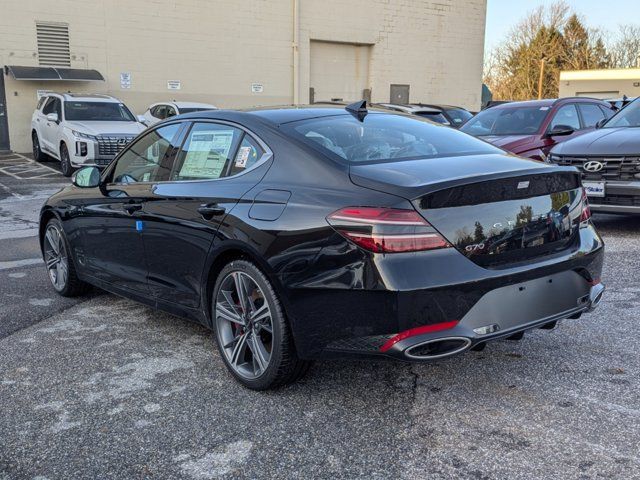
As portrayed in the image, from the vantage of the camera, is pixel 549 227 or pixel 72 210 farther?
pixel 72 210

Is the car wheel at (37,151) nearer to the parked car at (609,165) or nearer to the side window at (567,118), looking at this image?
the side window at (567,118)

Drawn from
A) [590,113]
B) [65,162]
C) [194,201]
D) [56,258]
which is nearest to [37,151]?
[65,162]

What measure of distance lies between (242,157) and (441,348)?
161 centimetres

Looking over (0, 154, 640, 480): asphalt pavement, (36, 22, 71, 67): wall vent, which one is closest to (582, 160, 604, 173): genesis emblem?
(0, 154, 640, 480): asphalt pavement

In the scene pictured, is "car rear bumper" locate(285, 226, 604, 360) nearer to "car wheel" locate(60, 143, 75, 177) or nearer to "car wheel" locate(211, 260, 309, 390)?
"car wheel" locate(211, 260, 309, 390)

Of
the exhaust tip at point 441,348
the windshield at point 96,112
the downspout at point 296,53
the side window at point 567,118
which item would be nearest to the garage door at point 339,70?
the downspout at point 296,53

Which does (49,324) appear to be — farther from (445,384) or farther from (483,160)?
(483,160)

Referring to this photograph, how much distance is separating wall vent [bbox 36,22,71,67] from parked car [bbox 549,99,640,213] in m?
16.5

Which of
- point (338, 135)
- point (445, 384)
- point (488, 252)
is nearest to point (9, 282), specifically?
point (338, 135)

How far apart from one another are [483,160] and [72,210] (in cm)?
330

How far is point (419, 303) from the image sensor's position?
9.69ft

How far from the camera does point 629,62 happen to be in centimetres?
4822

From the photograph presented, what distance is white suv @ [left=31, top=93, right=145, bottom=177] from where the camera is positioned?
13.9 m

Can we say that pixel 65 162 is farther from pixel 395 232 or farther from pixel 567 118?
pixel 395 232
